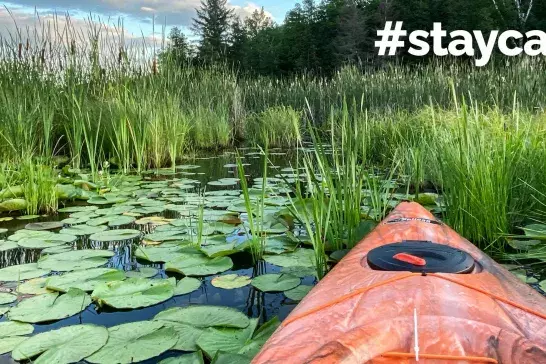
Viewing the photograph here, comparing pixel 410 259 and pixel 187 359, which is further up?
pixel 410 259

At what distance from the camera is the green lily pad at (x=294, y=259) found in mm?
2188

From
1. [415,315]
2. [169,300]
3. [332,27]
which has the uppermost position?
[332,27]

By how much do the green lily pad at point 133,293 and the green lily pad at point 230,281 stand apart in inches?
7.8

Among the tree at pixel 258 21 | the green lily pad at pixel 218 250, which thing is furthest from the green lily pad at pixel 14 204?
the tree at pixel 258 21

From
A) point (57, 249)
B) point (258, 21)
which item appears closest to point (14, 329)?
point (57, 249)

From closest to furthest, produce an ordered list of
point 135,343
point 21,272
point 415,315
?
point 415,315
point 135,343
point 21,272

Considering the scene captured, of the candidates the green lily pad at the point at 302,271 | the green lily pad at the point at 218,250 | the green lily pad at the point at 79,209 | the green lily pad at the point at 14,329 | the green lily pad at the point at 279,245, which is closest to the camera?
the green lily pad at the point at 14,329

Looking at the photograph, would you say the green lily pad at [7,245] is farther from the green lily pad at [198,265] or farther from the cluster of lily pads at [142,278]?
the green lily pad at [198,265]

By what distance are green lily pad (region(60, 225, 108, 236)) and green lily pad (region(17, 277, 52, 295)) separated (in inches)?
27.0

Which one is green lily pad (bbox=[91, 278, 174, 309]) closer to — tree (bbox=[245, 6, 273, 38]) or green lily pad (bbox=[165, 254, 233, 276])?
green lily pad (bbox=[165, 254, 233, 276])

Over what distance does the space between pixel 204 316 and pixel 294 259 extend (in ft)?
2.28

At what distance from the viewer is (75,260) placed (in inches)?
89.5

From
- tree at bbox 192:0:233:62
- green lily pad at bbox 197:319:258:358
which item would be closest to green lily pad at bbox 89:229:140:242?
green lily pad at bbox 197:319:258:358

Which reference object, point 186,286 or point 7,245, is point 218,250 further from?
point 7,245
